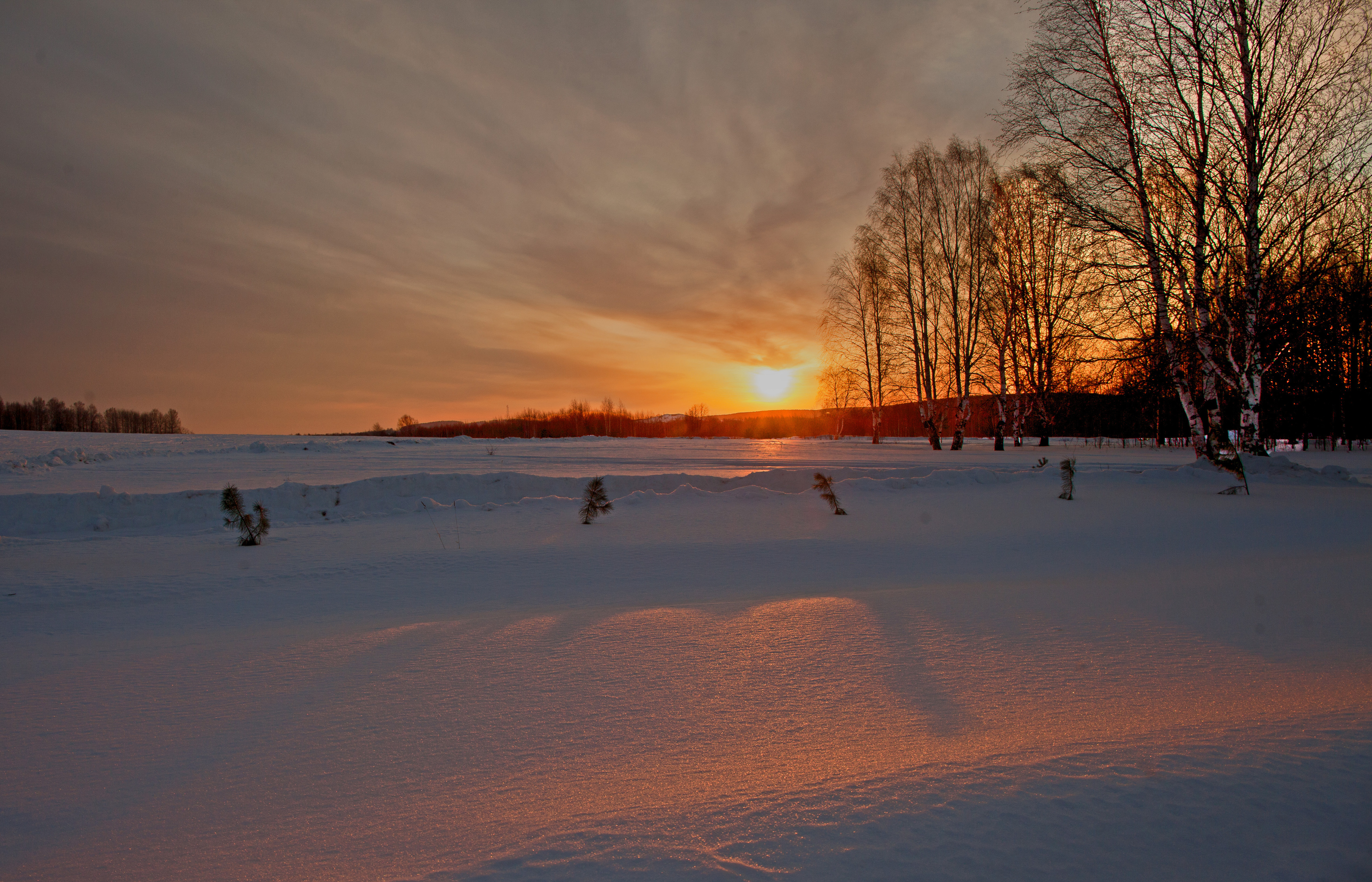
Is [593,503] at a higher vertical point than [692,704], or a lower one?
higher

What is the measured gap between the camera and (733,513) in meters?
8.01

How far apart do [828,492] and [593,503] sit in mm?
3167

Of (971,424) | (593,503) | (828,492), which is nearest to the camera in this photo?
(593,503)

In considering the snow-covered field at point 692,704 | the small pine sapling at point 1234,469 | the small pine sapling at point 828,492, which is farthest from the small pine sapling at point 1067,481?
the small pine sapling at point 828,492

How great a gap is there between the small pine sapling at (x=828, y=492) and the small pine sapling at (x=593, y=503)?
2930 millimetres

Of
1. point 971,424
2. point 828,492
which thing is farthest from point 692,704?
point 971,424

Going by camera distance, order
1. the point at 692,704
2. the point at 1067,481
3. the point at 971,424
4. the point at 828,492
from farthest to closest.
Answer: the point at 971,424, the point at 1067,481, the point at 828,492, the point at 692,704

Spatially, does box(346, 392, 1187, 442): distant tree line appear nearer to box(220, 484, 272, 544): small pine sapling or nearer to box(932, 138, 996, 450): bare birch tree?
box(932, 138, 996, 450): bare birch tree

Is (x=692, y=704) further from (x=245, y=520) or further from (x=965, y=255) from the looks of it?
(x=965, y=255)

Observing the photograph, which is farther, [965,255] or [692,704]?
[965,255]

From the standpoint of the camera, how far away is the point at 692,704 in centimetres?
261

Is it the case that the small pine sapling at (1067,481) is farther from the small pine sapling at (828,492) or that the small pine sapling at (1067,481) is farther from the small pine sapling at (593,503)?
the small pine sapling at (593,503)

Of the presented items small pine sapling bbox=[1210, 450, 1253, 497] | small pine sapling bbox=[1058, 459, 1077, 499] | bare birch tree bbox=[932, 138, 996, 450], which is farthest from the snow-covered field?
bare birch tree bbox=[932, 138, 996, 450]

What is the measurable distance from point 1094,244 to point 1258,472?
5410 mm
